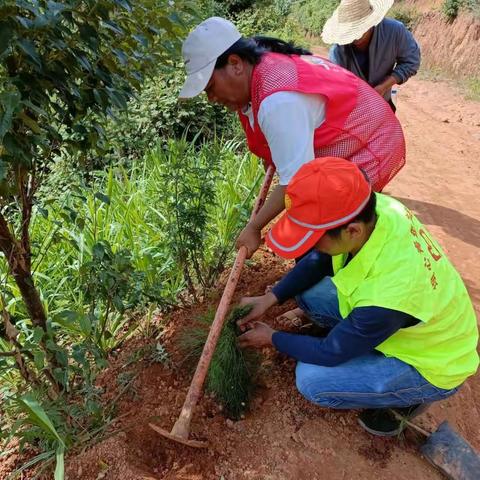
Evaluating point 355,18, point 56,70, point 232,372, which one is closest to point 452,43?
point 355,18

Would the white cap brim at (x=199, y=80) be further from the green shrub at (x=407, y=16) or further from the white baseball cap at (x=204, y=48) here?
the green shrub at (x=407, y=16)

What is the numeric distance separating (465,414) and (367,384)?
644 mm

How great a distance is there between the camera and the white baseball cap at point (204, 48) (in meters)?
1.61

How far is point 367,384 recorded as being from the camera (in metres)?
1.78

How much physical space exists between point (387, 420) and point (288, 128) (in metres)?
1.21

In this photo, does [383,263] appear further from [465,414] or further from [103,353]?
[103,353]

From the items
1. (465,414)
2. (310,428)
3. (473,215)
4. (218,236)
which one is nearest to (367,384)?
(310,428)

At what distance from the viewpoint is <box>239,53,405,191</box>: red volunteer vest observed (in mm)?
1655

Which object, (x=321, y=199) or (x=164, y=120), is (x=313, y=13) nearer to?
(x=164, y=120)

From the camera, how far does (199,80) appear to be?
165 cm

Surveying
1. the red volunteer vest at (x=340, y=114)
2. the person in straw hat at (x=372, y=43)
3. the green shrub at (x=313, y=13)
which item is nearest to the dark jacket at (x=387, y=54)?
the person in straw hat at (x=372, y=43)

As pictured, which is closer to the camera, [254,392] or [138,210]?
[254,392]

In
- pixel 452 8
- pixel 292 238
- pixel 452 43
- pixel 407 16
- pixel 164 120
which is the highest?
pixel 292 238

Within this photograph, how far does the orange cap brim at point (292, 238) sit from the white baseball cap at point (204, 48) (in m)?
0.57
